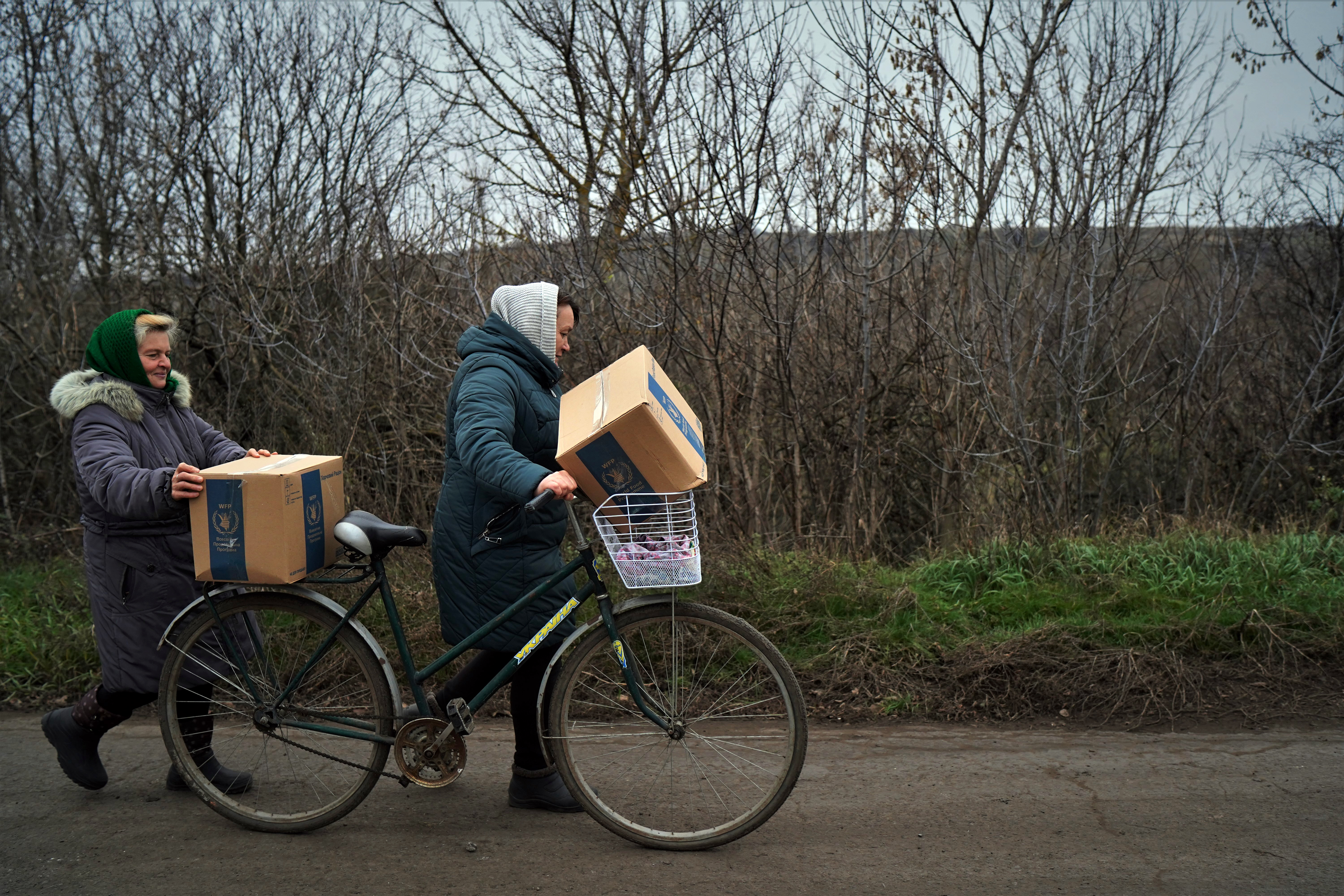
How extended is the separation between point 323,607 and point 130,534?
0.74 m

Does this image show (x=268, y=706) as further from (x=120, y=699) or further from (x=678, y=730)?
(x=678, y=730)

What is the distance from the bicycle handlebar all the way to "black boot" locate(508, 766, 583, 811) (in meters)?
1.25

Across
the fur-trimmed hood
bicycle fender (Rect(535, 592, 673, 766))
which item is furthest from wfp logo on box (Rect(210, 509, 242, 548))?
the fur-trimmed hood

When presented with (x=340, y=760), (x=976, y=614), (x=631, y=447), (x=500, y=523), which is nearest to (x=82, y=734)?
(x=340, y=760)

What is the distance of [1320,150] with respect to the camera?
9.48m

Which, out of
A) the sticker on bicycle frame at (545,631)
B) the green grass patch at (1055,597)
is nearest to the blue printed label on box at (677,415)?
the sticker on bicycle frame at (545,631)

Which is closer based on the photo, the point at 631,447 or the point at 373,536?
the point at 631,447

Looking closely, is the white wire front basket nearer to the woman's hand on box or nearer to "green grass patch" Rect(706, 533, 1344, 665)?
the woman's hand on box

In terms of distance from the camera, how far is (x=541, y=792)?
3.71m

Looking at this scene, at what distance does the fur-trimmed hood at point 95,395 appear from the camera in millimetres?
3514

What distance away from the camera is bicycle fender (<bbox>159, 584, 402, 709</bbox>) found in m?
3.50

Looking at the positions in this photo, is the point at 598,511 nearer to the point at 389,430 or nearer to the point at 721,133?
the point at 721,133

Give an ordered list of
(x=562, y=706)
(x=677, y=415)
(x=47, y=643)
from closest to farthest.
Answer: (x=677, y=415) < (x=562, y=706) < (x=47, y=643)

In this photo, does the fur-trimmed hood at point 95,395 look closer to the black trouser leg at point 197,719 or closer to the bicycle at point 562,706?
the bicycle at point 562,706
